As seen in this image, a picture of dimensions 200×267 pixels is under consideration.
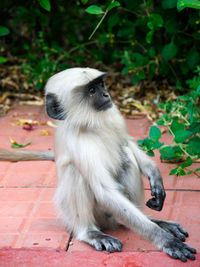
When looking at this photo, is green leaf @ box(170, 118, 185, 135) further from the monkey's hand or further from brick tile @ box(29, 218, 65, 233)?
brick tile @ box(29, 218, 65, 233)

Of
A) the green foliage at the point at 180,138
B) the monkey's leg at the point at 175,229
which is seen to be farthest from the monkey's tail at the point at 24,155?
the monkey's leg at the point at 175,229

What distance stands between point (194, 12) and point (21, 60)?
107 inches

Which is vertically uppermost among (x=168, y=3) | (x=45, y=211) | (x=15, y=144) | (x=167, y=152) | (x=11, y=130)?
(x=168, y=3)

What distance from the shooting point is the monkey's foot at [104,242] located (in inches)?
128

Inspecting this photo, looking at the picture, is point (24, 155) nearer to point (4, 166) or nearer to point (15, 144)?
point (4, 166)

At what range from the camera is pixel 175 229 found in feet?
11.3

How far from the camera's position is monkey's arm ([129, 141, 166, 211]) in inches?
135

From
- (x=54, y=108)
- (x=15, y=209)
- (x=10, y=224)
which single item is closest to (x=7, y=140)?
(x=15, y=209)

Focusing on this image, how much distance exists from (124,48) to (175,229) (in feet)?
11.6

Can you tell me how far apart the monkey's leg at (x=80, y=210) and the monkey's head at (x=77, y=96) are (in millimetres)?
345

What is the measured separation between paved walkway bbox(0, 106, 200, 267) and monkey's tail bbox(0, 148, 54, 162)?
0.10 m

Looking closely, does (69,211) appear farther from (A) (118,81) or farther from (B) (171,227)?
(A) (118,81)

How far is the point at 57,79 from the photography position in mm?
3361

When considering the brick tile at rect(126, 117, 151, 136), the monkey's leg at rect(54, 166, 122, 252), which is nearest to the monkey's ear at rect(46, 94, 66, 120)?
the monkey's leg at rect(54, 166, 122, 252)
